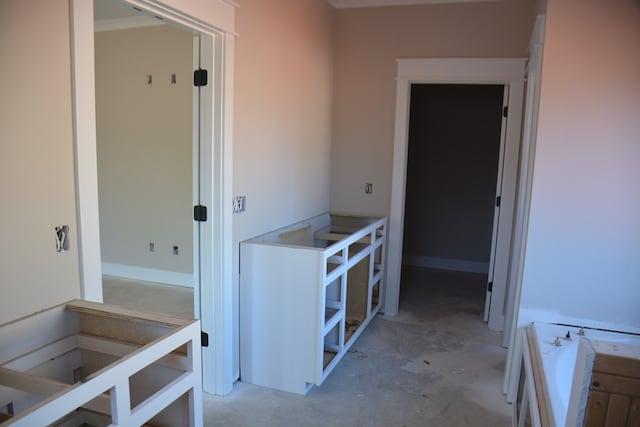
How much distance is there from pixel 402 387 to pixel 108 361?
6.16ft

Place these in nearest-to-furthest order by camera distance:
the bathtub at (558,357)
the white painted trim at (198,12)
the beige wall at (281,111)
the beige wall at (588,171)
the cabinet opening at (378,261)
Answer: the bathtub at (558,357) < the white painted trim at (198,12) < the beige wall at (588,171) < the beige wall at (281,111) < the cabinet opening at (378,261)

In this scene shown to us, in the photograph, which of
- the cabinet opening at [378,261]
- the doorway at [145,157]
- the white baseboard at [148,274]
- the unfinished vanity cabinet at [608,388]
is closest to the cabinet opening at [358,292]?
the cabinet opening at [378,261]

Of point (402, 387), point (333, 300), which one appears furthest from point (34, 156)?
point (402, 387)

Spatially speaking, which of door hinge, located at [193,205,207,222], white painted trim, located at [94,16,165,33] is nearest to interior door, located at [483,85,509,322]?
door hinge, located at [193,205,207,222]

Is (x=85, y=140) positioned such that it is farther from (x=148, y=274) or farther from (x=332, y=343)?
(x=148, y=274)

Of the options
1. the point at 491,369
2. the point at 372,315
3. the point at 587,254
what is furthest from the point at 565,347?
the point at 372,315

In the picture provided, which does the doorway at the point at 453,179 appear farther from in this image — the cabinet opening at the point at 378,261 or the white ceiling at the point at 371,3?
the white ceiling at the point at 371,3

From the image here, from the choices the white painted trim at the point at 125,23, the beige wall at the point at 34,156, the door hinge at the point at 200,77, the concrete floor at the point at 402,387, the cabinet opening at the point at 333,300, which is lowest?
the concrete floor at the point at 402,387

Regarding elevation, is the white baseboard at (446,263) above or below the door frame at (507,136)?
below

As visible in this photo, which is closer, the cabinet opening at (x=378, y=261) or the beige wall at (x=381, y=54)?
the beige wall at (x=381, y=54)

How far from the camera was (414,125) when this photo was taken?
223 inches

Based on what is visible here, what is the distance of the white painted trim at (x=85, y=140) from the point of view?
1558 mm

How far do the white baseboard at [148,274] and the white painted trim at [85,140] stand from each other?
3.12 m

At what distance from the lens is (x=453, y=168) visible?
5.58 metres
